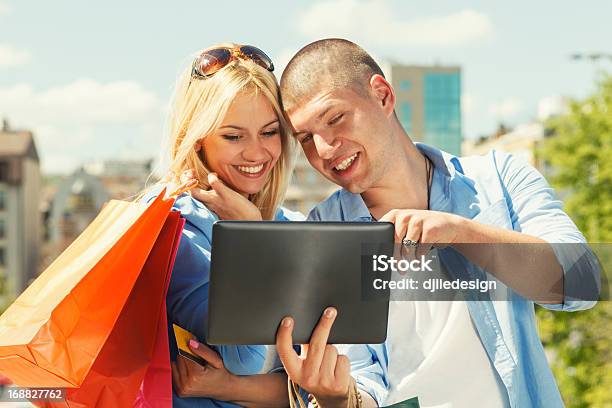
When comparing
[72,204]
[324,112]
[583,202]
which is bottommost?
[324,112]

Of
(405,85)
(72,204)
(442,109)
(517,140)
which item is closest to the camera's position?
(517,140)

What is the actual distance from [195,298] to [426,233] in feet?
1.74

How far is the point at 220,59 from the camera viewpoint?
2434 mm

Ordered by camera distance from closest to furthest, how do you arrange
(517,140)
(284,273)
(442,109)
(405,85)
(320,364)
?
(284,273)
(320,364)
(517,140)
(442,109)
(405,85)

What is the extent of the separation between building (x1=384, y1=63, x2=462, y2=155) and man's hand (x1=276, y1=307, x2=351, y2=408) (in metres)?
48.0

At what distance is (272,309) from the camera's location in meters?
1.94

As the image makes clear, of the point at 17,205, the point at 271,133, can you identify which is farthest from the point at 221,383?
the point at 17,205

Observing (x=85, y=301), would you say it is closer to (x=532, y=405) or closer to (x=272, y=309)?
(x=272, y=309)

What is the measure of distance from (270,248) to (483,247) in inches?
19.0

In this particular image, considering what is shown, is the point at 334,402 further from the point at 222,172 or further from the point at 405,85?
the point at 405,85

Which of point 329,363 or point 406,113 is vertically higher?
point 406,113

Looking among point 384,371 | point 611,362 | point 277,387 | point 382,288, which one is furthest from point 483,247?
point 611,362

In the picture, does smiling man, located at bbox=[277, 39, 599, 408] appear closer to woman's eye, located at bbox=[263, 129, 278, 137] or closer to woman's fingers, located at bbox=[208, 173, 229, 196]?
woman's eye, located at bbox=[263, 129, 278, 137]

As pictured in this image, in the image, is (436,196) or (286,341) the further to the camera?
(436,196)
